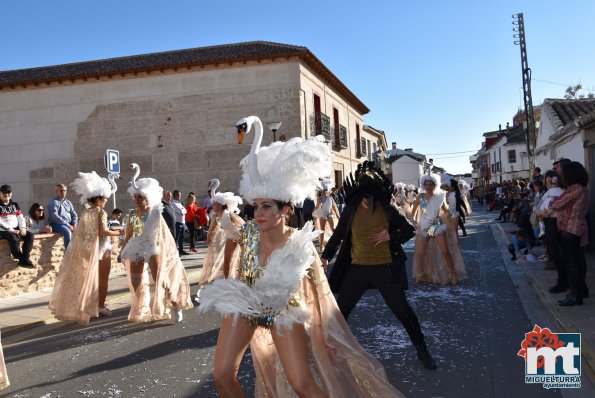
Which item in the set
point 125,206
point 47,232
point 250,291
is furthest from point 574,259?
point 125,206

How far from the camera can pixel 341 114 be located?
1133 inches

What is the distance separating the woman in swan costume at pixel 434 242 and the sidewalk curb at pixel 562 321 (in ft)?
4.03

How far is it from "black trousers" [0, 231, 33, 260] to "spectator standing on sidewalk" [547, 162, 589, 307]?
Result: 27.7ft

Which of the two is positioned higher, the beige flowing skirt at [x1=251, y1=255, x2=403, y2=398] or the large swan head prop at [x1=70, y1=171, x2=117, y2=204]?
the large swan head prop at [x1=70, y1=171, x2=117, y2=204]

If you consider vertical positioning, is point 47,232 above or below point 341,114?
below

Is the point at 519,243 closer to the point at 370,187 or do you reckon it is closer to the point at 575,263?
the point at 575,263

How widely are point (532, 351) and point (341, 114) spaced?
24976 mm

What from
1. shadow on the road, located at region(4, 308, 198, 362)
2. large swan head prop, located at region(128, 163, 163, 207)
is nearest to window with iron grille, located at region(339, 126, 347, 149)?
large swan head prop, located at region(128, 163, 163, 207)

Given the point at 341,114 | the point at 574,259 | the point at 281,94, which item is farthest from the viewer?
the point at 341,114

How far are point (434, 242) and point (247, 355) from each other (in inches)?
187

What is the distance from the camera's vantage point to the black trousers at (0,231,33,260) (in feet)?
28.7

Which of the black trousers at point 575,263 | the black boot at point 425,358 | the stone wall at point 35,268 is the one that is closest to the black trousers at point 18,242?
the stone wall at point 35,268

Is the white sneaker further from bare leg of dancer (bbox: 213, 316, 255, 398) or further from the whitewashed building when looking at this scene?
the whitewashed building

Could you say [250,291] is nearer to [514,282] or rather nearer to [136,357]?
[136,357]
